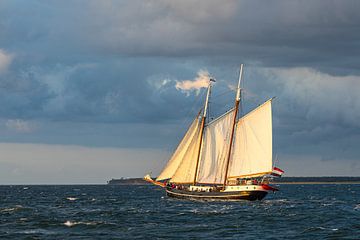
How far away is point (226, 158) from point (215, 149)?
3337 millimetres

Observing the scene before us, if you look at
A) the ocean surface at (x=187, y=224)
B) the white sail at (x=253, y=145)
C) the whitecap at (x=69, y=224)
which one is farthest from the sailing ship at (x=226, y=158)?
the whitecap at (x=69, y=224)

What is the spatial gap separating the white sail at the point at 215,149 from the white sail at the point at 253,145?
154 inches

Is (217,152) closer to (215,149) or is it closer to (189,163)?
(215,149)

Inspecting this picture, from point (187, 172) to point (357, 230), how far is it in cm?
6753

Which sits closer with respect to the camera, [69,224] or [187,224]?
[187,224]

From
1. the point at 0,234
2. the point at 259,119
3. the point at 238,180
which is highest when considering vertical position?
the point at 259,119

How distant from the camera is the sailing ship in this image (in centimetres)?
13375

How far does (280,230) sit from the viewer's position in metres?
83.2

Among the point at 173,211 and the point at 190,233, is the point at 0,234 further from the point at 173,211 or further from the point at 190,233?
the point at 173,211

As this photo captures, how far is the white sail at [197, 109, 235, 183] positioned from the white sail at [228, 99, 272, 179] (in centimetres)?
392

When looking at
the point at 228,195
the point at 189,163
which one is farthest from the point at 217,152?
the point at 228,195

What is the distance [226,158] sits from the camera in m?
145

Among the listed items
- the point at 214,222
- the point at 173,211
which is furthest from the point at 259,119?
the point at 214,222

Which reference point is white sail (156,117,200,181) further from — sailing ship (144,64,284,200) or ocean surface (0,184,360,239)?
ocean surface (0,184,360,239)
